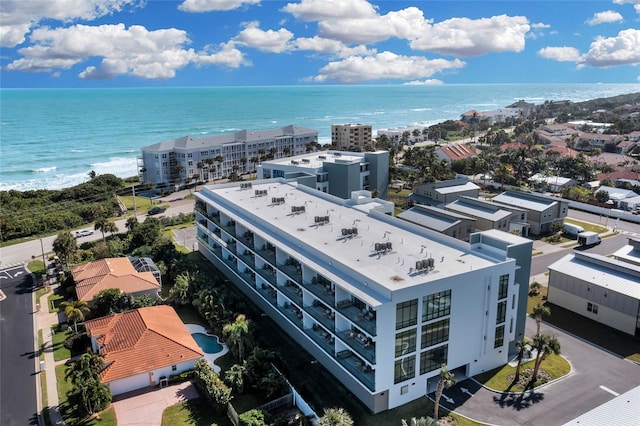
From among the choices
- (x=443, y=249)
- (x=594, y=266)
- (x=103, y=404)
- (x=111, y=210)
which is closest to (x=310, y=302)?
(x=443, y=249)

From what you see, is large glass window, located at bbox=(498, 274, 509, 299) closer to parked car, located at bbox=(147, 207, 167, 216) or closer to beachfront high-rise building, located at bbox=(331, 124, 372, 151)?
parked car, located at bbox=(147, 207, 167, 216)

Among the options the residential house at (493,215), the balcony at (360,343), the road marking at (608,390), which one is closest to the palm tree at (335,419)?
the balcony at (360,343)

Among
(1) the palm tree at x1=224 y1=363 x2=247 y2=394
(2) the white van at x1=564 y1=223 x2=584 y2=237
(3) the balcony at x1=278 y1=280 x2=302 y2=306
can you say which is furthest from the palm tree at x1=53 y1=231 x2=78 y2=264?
(2) the white van at x1=564 y1=223 x2=584 y2=237

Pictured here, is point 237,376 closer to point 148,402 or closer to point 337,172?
point 148,402

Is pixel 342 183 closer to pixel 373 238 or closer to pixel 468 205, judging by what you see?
pixel 468 205

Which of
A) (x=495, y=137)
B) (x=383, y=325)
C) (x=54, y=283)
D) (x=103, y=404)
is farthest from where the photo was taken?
(x=495, y=137)

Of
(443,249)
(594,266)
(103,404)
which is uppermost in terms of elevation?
(443,249)

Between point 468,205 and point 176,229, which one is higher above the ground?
point 468,205
